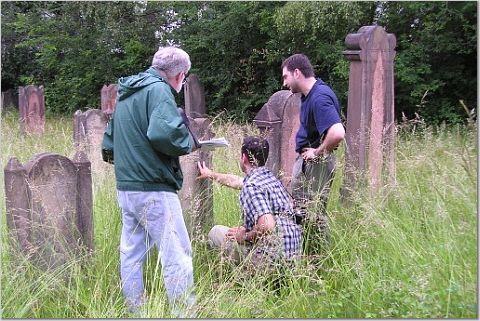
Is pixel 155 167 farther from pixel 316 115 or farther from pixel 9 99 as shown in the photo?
pixel 9 99

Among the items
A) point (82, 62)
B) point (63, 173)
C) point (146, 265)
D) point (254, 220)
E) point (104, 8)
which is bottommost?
point (146, 265)

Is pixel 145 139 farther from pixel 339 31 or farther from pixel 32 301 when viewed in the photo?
pixel 339 31

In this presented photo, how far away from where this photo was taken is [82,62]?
19406mm

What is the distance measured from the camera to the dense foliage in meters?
13.2

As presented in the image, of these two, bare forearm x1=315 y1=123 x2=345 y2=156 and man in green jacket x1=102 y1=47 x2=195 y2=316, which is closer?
man in green jacket x1=102 y1=47 x2=195 y2=316

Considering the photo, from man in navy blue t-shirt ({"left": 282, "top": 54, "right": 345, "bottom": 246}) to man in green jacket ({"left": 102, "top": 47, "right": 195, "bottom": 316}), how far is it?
1120 millimetres

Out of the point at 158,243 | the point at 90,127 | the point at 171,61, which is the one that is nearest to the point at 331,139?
the point at 171,61

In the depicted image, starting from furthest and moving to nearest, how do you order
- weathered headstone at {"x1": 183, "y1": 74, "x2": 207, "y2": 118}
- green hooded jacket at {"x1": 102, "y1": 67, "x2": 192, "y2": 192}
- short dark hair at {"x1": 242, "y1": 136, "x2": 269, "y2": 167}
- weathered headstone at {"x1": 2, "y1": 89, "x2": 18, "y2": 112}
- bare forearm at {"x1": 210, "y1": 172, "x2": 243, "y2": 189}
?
weathered headstone at {"x1": 2, "y1": 89, "x2": 18, "y2": 112} < weathered headstone at {"x1": 183, "y1": 74, "x2": 207, "y2": 118} < bare forearm at {"x1": 210, "y1": 172, "x2": 243, "y2": 189} < short dark hair at {"x1": 242, "y1": 136, "x2": 269, "y2": 167} < green hooded jacket at {"x1": 102, "y1": 67, "x2": 192, "y2": 192}

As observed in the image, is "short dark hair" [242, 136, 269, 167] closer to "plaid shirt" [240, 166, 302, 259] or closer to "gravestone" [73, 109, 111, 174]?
"plaid shirt" [240, 166, 302, 259]

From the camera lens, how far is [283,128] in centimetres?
526

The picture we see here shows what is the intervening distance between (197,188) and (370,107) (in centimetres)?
190

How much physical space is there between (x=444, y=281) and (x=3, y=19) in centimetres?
2085

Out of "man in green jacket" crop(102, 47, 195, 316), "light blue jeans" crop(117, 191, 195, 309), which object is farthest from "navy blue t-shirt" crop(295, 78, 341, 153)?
"light blue jeans" crop(117, 191, 195, 309)

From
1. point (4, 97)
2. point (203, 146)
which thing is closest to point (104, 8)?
point (4, 97)
